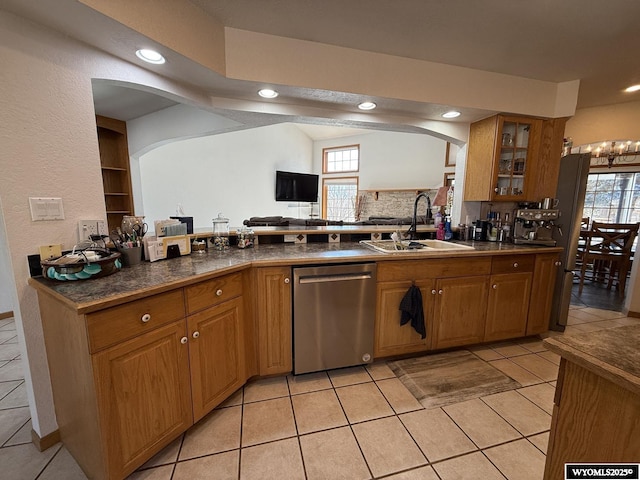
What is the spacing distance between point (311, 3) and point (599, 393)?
2.06m

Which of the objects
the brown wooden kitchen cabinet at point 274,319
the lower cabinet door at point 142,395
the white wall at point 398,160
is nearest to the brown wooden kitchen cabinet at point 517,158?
the brown wooden kitchen cabinet at point 274,319

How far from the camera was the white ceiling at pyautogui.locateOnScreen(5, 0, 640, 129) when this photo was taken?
1.37 m

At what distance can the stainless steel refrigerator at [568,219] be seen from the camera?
2496 mm

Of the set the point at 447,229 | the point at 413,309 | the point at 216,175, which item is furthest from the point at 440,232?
the point at 216,175

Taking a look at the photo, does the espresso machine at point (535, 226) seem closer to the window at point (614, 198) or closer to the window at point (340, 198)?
the window at point (614, 198)

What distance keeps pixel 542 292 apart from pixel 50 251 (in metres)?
3.54

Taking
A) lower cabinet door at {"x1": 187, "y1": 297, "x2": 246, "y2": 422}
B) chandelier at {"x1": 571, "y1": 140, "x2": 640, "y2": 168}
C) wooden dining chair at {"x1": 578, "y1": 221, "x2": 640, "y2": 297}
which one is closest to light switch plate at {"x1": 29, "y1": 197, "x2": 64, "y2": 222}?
lower cabinet door at {"x1": 187, "y1": 297, "x2": 246, "y2": 422}

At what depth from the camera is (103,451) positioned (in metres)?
1.04

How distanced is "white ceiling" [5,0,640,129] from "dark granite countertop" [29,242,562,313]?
46.3 inches

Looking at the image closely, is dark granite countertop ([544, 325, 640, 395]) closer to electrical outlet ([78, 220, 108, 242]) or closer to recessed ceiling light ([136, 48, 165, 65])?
electrical outlet ([78, 220, 108, 242])

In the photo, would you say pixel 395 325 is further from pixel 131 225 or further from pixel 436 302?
pixel 131 225

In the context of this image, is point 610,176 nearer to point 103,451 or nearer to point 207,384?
point 207,384

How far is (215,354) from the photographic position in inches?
58.6

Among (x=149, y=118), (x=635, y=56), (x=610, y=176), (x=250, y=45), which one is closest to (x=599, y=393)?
(x=250, y=45)
